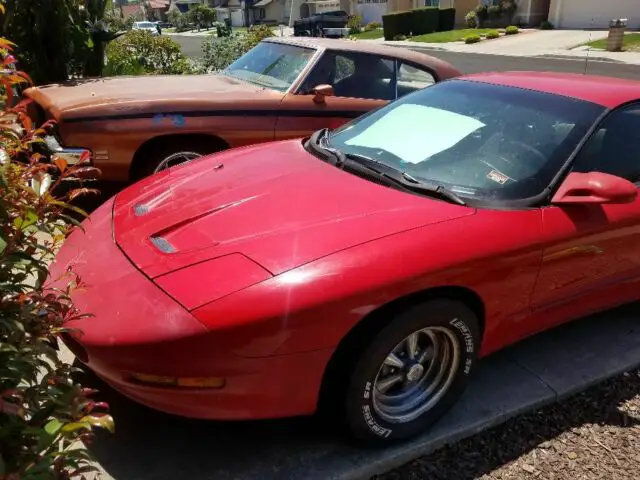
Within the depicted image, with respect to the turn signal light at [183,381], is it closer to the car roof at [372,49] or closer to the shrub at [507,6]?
the car roof at [372,49]

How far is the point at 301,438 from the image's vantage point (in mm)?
2520

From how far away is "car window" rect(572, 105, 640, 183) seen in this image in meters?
2.95

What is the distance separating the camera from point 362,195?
2.71 m

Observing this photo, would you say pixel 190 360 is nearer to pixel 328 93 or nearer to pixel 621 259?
pixel 621 259

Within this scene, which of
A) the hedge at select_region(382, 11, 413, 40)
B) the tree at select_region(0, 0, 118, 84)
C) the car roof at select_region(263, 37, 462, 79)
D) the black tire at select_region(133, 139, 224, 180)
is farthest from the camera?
the hedge at select_region(382, 11, 413, 40)

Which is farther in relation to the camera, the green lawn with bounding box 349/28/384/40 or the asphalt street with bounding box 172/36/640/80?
the green lawn with bounding box 349/28/384/40

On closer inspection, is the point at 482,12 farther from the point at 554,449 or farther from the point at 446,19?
the point at 554,449

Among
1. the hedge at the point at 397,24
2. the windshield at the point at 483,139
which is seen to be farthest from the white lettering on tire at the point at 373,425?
the hedge at the point at 397,24

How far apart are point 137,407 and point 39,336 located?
1.19 metres

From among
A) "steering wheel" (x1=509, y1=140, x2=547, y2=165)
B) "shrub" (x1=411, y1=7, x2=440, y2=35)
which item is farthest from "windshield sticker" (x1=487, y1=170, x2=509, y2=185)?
"shrub" (x1=411, y1=7, x2=440, y2=35)

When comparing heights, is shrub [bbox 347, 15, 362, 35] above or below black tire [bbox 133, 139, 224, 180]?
above

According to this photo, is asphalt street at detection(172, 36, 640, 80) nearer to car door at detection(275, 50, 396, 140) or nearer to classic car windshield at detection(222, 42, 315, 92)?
classic car windshield at detection(222, 42, 315, 92)

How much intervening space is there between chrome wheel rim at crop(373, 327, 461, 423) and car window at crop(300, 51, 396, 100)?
11.0ft

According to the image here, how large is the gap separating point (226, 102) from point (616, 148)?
310cm
